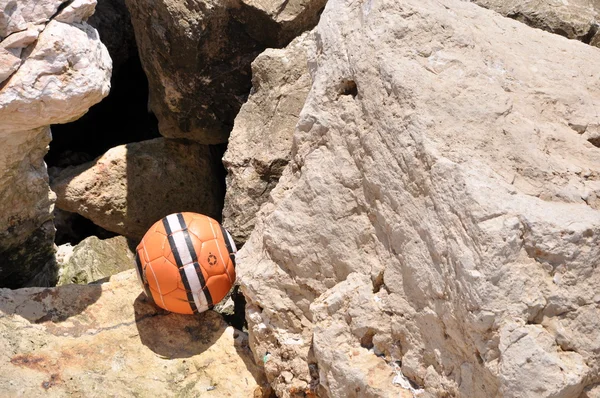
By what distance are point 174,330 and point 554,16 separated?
311 cm

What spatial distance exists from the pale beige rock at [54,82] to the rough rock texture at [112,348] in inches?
41.0

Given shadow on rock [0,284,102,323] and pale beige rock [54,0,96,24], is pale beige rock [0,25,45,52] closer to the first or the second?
pale beige rock [54,0,96,24]

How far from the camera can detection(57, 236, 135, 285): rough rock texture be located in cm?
504

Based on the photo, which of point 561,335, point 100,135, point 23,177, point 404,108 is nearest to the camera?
point 561,335

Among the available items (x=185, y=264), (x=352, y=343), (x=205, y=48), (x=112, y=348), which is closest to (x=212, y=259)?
(x=185, y=264)

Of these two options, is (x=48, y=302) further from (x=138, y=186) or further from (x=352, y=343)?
(x=352, y=343)

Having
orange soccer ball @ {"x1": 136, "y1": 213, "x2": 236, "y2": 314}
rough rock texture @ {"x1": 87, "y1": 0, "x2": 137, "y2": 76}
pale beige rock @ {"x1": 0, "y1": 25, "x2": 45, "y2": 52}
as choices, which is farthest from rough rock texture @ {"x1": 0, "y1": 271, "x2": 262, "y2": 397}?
rough rock texture @ {"x1": 87, "y1": 0, "x2": 137, "y2": 76}

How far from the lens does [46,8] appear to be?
3736 mm

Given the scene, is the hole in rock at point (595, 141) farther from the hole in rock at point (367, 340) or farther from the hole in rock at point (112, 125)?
the hole in rock at point (112, 125)

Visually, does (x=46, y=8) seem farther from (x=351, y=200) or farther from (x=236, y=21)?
(x=351, y=200)

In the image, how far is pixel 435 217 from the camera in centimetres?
307

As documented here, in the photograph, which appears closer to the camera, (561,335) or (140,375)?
(561,335)

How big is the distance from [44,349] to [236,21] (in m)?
2.45

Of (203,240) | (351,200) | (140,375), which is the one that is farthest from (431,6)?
(140,375)
